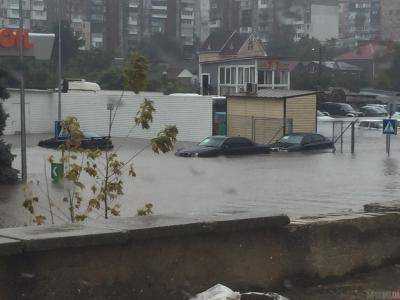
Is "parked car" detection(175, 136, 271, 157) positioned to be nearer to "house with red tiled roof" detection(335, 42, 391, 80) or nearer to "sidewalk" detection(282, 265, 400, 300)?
"sidewalk" detection(282, 265, 400, 300)

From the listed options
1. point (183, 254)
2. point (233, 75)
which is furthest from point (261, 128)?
point (183, 254)

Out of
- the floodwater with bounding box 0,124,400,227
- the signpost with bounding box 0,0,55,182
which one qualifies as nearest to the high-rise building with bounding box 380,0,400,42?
the floodwater with bounding box 0,124,400,227

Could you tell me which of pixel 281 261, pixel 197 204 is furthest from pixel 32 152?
pixel 281 261

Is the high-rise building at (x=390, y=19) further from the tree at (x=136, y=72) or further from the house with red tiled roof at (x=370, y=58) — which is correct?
the tree at (x=136, y=72)

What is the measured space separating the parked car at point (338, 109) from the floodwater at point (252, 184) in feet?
96.7

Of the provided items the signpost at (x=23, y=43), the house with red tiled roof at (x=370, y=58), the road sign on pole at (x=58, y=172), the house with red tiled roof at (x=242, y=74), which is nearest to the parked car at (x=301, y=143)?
A: the signpost at (x=23, y=43)

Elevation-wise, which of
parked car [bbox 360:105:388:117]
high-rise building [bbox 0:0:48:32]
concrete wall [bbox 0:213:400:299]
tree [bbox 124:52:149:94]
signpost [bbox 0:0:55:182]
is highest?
high-rise building [bbox 0:0:48:32]

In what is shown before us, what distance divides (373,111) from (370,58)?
33725 mm

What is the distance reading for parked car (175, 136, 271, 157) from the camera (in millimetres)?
41562

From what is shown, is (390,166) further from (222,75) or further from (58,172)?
(222,75)

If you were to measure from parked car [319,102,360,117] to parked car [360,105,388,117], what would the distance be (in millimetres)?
1330

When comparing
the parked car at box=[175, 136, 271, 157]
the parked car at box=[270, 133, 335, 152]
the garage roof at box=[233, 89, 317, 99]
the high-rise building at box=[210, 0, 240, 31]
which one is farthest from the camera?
the high-rise building at box=[210, 0, 240, 31]

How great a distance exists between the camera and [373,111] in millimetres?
76562

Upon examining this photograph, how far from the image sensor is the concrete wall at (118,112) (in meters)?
54.8
